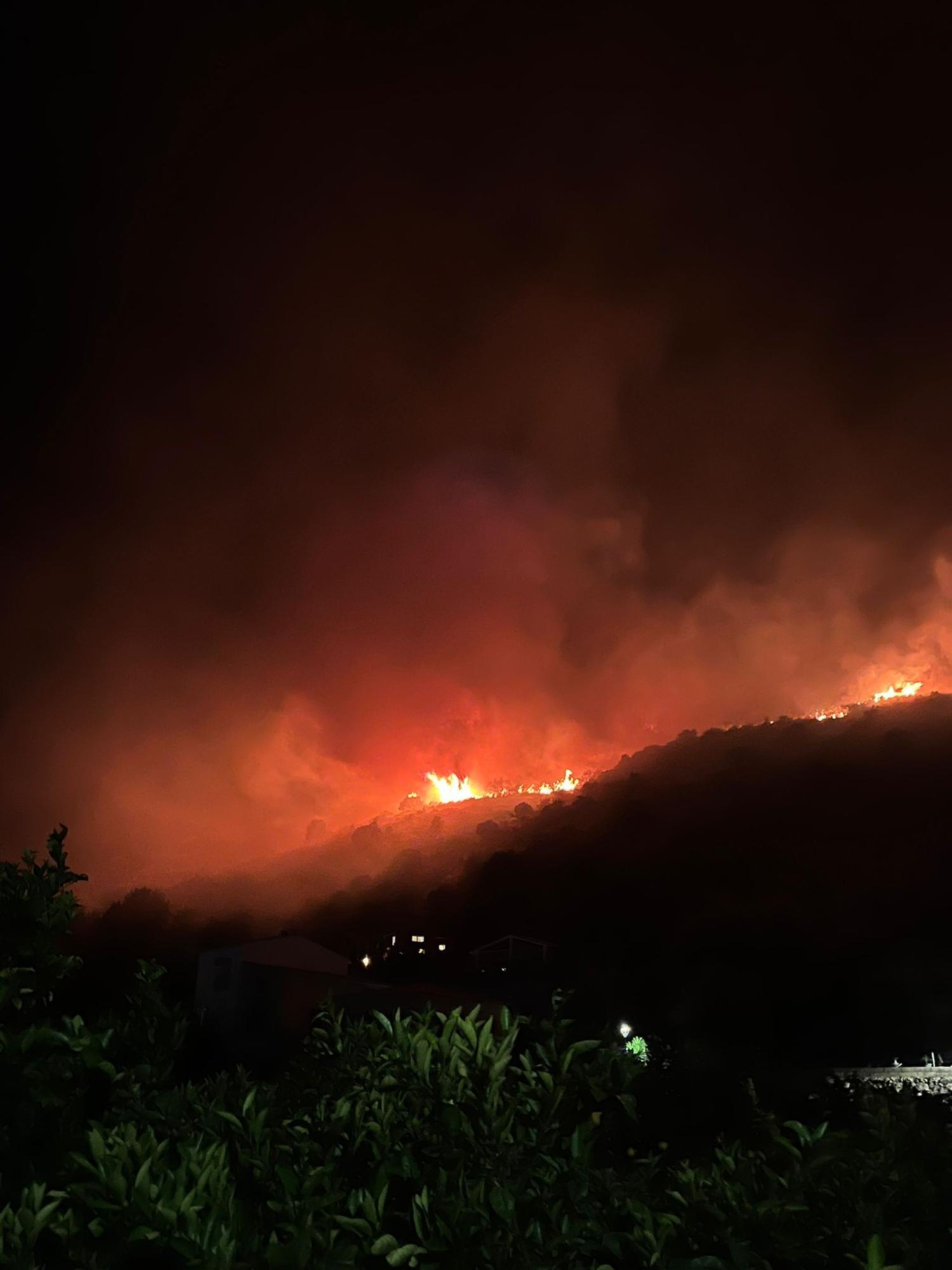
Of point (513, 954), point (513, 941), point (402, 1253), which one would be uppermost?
point (402, 1253)

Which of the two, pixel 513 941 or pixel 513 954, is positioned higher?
pixel 513 941

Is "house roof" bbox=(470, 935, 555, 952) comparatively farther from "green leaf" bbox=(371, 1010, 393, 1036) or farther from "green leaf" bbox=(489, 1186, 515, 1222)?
"green leaf" bbox=(489, 1186, 515, 1222)

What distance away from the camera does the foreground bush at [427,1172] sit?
18.4 feet

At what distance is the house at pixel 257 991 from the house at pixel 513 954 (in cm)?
1495

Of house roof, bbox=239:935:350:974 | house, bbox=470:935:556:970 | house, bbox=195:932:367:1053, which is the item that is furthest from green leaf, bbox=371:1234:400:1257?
house, bbox=470:935:556:970

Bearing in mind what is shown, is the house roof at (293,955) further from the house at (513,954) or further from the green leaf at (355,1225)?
the green leaf at (355,1225)

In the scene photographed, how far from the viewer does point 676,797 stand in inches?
5960

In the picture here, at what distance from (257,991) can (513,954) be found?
21934 millimetres

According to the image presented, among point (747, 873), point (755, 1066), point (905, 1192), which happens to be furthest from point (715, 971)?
point (905, 1192)

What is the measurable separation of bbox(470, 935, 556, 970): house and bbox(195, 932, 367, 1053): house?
49.1 feet

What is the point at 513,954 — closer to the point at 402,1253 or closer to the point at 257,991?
the point at 257,991

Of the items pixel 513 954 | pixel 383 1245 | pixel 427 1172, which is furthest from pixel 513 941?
pixel 383 1245

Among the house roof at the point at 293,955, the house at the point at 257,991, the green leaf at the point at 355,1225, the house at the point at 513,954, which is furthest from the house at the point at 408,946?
the green leaf at the point at 355,1225

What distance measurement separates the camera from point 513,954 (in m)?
78.0
